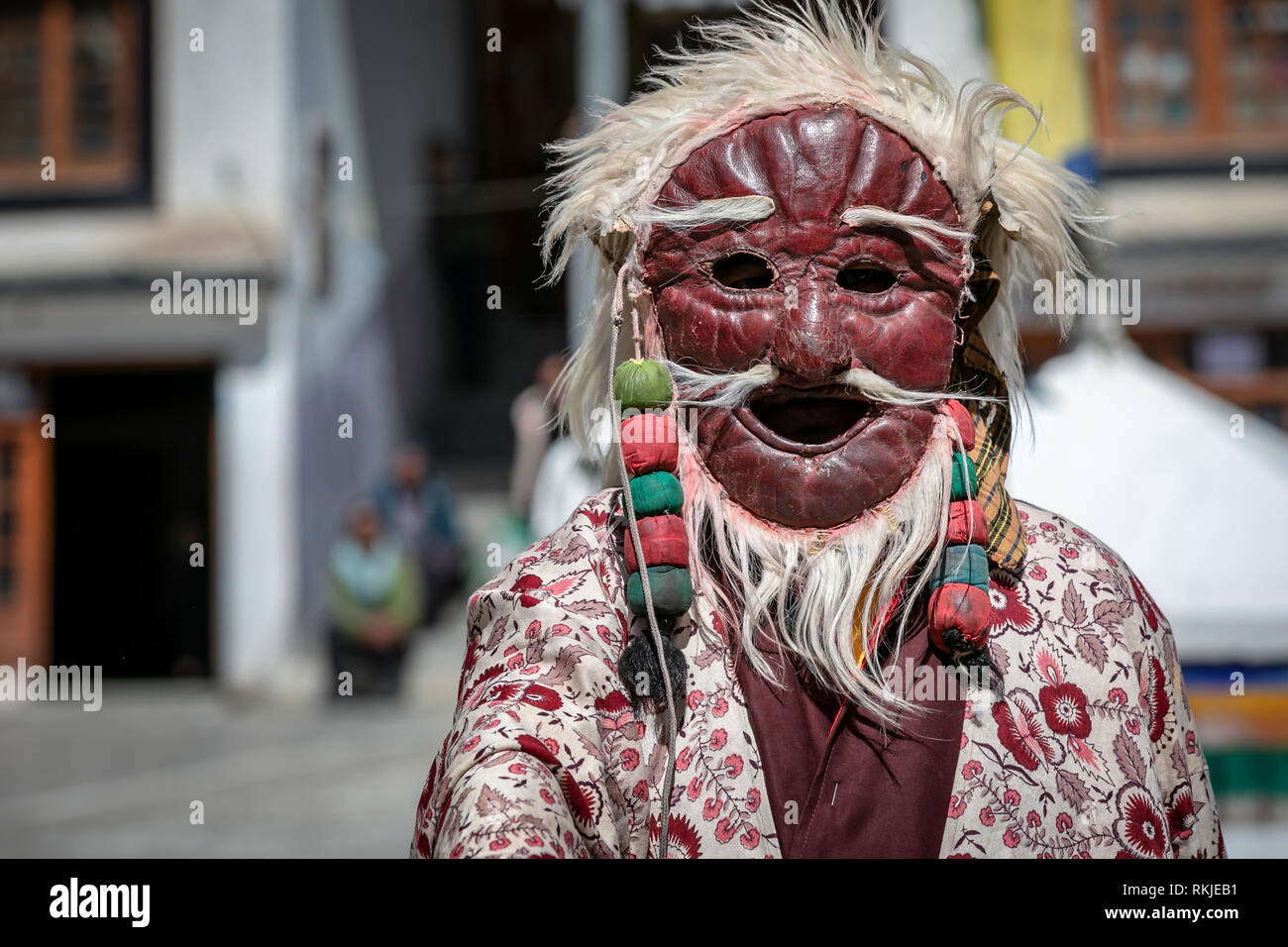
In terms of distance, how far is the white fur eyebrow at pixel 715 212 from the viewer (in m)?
1.57

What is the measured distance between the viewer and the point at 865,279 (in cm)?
162

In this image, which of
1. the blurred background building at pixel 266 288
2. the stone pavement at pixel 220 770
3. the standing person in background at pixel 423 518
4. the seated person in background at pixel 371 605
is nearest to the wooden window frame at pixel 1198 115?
the blurred background building at pixel 266 288

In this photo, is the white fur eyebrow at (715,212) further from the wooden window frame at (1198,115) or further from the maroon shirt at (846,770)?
the wooden window frame at (1198,115)

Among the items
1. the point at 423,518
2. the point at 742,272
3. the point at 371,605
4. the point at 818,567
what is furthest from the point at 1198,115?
the point at 818,567

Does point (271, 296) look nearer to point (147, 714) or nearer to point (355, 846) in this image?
point (147, 714)

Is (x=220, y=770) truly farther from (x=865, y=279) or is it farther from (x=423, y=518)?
(x=865, y=279)

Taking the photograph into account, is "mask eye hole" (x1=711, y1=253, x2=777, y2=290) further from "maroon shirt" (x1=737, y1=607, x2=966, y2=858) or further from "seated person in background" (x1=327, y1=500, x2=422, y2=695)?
"seated person in background" (x1=327, y1=500, x2=422, y2=695)

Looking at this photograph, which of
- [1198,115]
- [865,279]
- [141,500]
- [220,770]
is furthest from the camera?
[141,500]

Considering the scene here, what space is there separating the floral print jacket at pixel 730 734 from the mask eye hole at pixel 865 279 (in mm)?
417

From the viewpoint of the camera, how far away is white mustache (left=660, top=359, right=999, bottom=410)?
155 centimetres

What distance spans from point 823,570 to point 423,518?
7.07 meters

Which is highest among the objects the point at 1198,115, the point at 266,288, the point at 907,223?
the point at 1198,115
